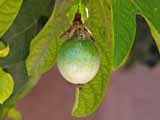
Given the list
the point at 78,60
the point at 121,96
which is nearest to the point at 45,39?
the point at 78,60

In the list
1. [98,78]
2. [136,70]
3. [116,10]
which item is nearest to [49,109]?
[136,70]

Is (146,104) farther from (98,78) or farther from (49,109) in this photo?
(98,78)

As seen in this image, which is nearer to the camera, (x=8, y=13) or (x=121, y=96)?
(x=8, y=13)

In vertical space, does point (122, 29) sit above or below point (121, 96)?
above

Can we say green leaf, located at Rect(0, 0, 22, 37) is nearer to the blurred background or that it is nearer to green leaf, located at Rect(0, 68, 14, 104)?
green leaf, located at Rect(0, 68, 14, 104)

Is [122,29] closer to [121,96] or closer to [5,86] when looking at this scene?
[5,86]

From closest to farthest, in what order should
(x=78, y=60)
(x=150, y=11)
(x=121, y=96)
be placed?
(x=150, y=11) → (x=78, y=60) → (x=121, y=96)

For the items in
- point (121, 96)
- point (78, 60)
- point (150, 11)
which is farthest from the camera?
point (121, 96)

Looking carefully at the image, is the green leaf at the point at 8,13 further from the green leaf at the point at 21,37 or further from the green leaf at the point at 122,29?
the green leaf at the point at 122,29
